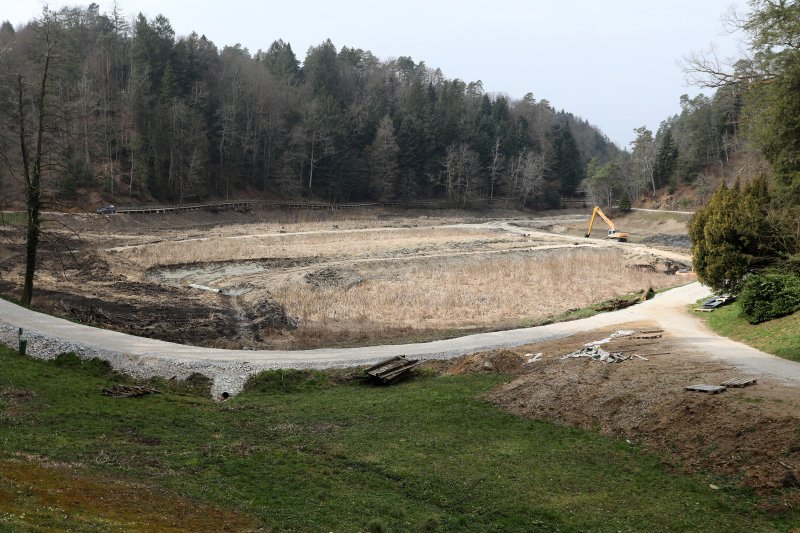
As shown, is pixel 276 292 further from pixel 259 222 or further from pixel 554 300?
pixel 259 222

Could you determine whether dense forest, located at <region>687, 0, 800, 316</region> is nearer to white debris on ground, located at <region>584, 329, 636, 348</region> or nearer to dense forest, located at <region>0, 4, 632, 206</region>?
white debris on ground, located at <region>584, 329, 636, 348</region>

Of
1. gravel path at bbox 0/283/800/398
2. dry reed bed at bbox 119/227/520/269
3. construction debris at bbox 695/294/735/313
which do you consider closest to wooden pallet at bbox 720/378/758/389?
gravel path at bbox 0/283/800/398

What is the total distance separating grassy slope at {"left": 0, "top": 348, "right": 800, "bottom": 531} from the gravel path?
2.14 metres

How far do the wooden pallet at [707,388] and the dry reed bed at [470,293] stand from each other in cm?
1497

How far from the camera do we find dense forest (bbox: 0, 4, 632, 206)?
7395 centimetres

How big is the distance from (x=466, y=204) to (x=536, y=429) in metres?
93.0

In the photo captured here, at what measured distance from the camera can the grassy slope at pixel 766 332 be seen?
1923 centimetres

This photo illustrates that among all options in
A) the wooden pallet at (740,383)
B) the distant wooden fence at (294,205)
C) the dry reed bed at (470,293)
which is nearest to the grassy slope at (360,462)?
the wooden pallet at (740,383)

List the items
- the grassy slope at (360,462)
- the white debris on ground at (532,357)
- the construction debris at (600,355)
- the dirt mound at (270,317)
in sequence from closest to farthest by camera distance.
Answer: the grassy slope at (360,462)
the construction debris at (600,355)
the white debris on ground at (532,357)
the dirt mound at (270,317)

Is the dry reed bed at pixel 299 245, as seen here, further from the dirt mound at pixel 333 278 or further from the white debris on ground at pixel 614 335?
the white debris on ground at pixel 614 335

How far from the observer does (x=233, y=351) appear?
22.8m

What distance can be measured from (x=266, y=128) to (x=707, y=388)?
278 ft

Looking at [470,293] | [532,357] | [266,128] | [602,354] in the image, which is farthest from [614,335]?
[266,128]

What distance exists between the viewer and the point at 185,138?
8000 cm
